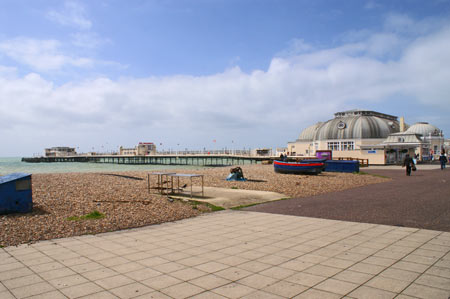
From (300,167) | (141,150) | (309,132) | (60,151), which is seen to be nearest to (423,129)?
(309,132)

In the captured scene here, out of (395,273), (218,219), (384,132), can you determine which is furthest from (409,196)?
(384,132)

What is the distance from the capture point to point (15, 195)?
32.1 feet

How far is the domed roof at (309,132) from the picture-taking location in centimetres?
8309

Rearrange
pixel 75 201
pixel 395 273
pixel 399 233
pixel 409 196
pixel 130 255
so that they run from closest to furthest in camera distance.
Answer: pixel 395 273
pixel 130 255
pixel 399 233
pixel 75 201
pixel 409 196

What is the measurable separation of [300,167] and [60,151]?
153402 mm

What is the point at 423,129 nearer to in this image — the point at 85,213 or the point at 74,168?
the point at 74,168

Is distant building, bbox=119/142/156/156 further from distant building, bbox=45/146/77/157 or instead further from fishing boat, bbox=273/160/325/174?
fishing boat, bbox=273/160/325/174

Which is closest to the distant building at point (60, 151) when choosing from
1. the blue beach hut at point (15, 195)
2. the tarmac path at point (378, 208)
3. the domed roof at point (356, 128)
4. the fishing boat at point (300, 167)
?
the domed roof at point (356, 128)

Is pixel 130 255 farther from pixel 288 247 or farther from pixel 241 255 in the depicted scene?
pixel 288 247

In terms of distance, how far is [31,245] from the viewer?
7391mm

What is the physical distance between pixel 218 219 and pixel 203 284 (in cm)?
535

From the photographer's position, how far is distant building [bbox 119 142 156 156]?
125381 millimetres

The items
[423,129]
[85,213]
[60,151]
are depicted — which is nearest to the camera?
[85,213]

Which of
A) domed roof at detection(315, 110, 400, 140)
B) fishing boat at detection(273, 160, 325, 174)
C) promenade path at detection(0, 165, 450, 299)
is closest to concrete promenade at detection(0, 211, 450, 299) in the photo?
promenade path at detection(0, 165, 450, 299)
